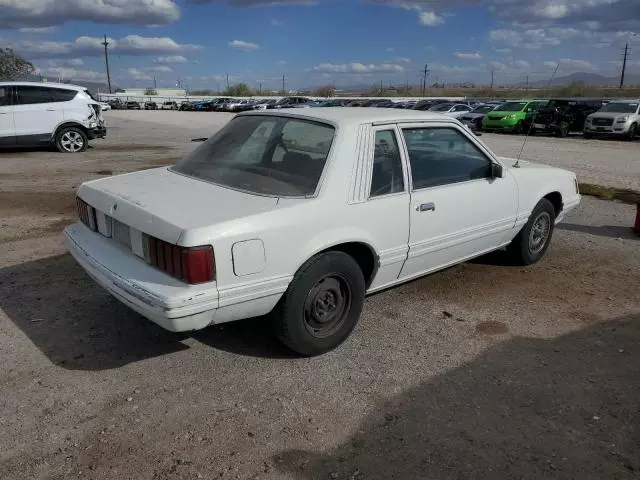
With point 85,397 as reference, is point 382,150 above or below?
above

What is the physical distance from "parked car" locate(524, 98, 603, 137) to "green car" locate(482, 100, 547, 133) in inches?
12.3

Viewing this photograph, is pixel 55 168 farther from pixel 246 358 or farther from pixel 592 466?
pixel 592 466

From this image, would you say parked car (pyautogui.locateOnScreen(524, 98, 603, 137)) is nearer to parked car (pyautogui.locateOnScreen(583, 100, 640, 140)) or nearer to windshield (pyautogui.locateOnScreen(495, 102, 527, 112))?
windshield (pyautogui.locateOnScreen(495, 102, 527, 112))

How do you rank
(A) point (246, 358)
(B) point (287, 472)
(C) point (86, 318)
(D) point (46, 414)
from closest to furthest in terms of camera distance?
1. (B) point (287, 472)
2. (D) point (46, 414)
3. (A) point (246, 358)
4. (C) point (86, 318)

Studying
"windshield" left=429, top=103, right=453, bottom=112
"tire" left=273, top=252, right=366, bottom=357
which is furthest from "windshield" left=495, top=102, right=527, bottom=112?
"tire" left=273, top=252, right=366, bottom=357

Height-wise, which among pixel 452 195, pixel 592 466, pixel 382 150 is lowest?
pixel 592 466

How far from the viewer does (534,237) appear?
5402mm

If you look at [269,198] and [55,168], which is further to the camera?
[55,168]

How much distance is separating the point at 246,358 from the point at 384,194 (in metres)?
1.44

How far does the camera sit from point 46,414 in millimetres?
2965

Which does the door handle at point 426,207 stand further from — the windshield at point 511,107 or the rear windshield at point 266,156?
the windshield at point 511,107

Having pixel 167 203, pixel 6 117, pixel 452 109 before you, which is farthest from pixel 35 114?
pixel 452 109

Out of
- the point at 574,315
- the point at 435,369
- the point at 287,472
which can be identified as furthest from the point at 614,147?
the point at 287,472

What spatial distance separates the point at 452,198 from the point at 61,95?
12.7 meters
